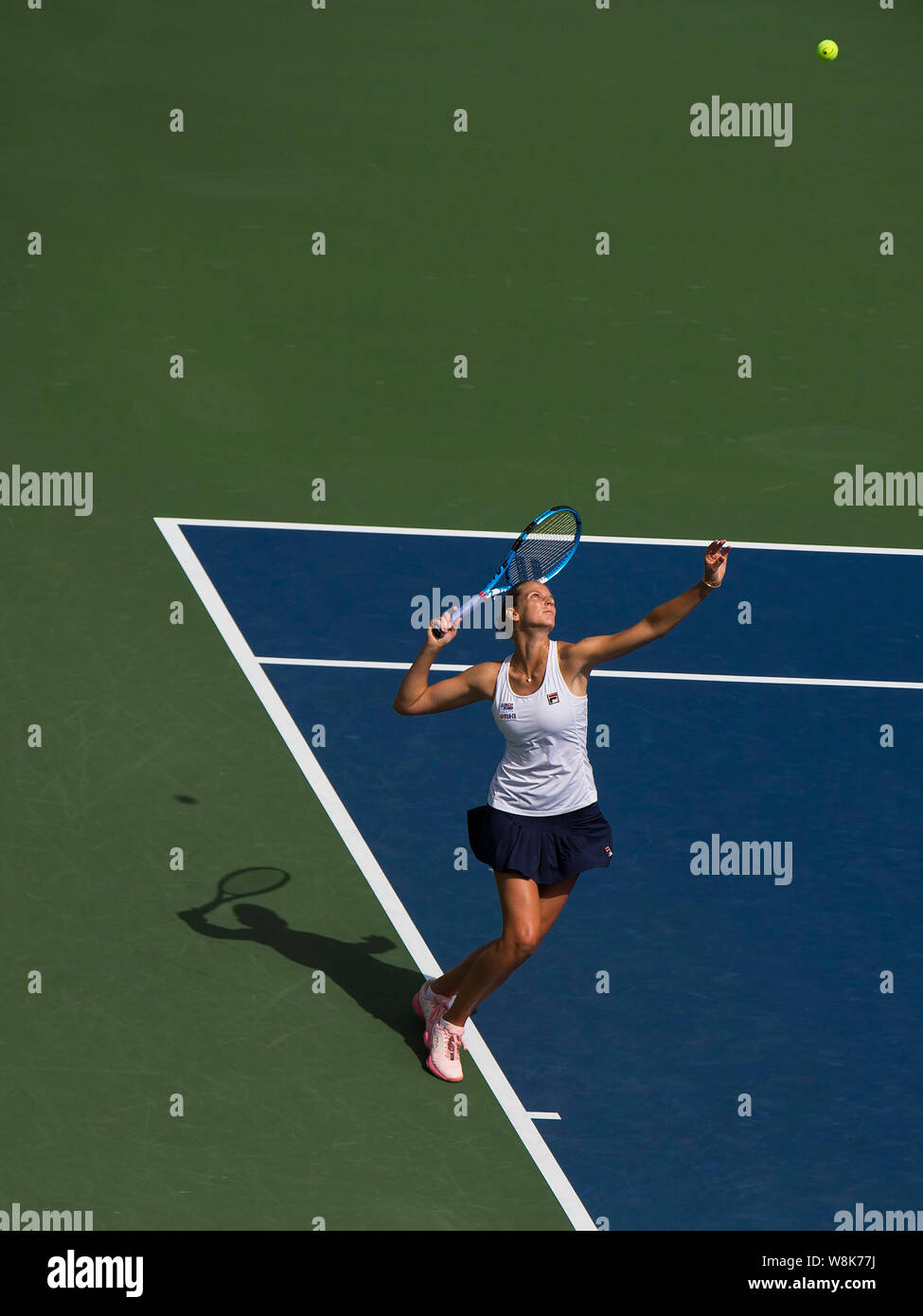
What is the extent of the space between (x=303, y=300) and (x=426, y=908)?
18.8 feet

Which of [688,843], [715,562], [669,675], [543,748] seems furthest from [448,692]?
[669,675]

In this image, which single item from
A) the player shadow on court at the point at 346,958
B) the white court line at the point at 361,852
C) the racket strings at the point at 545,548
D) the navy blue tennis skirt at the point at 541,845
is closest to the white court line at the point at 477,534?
the white court line at the point at 361,852

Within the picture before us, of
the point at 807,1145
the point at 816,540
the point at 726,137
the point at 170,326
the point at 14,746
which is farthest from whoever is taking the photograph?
the point at 726,137

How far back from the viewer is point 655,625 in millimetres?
9375

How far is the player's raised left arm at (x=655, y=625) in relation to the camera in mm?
9117

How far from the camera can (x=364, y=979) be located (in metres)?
10.8

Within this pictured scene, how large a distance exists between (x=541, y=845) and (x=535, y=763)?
0.42m

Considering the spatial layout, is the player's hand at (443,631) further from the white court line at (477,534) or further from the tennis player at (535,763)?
the white court line at (477,534)

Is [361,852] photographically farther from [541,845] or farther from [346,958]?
[541,845]

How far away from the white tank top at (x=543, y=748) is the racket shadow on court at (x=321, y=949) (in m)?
1.63

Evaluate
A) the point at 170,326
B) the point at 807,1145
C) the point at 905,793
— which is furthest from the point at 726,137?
the point at 807,1145

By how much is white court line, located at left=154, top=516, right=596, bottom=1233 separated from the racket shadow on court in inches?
8.3

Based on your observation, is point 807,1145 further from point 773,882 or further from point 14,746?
point 14,746

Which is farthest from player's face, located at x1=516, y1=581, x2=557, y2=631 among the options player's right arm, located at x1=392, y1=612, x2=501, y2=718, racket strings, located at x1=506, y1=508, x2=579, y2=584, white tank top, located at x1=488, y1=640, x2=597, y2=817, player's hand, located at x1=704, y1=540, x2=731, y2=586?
player's hand, located at x1=704, y1=540, x2=731, y2=586
